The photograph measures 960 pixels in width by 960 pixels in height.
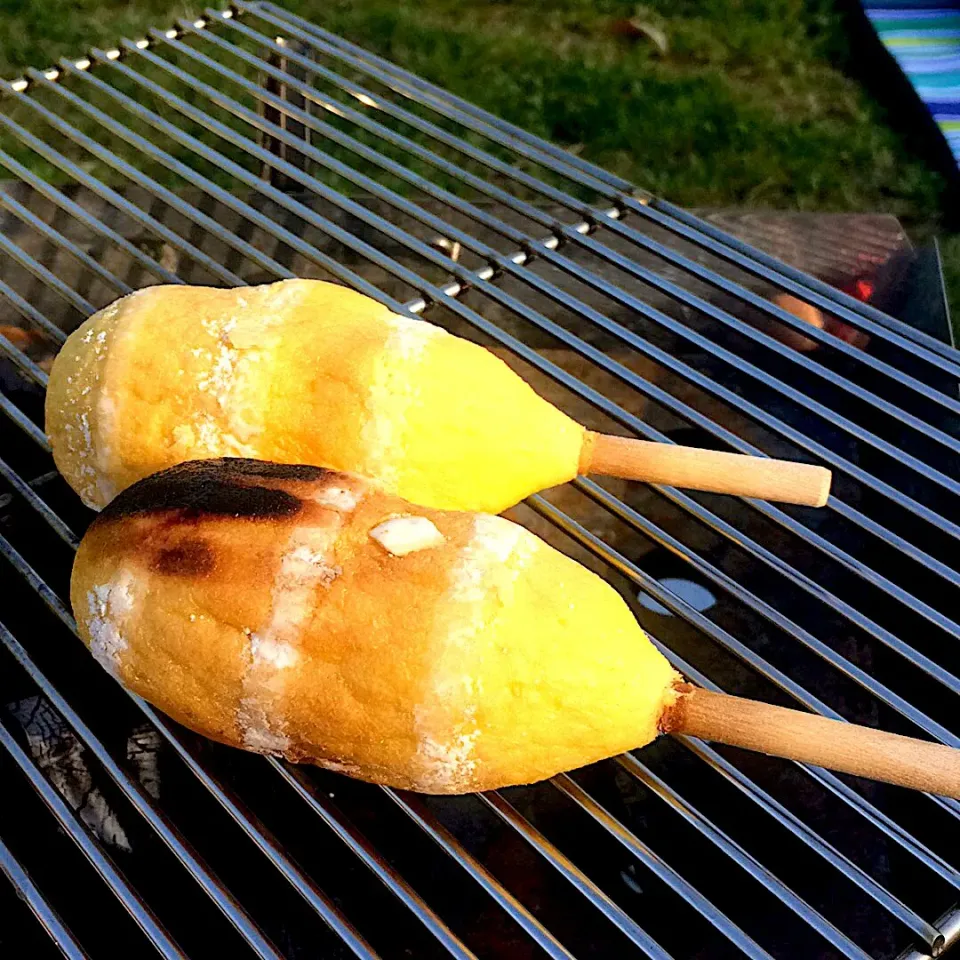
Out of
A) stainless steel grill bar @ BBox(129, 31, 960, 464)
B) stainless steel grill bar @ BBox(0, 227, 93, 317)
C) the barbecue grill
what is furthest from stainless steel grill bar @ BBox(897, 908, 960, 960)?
stainless steel grill bar @ BBox(0, 227, 93, 317)

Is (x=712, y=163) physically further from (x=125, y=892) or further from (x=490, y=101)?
(x=125, y=892)

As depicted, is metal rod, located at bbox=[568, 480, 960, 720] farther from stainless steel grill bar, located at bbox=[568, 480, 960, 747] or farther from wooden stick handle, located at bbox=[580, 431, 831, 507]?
wooden stick handle, located at bbox=[580, 431, 831, 507]

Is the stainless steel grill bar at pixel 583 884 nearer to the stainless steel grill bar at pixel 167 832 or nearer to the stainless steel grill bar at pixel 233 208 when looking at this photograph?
the stainless steel grill bar at pixel 167 832

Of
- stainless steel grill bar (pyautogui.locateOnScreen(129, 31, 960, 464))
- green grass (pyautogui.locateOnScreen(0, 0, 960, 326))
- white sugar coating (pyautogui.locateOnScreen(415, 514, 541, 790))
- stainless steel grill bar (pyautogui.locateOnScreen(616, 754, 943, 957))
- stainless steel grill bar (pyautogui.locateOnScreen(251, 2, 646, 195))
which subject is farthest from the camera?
green grass (pyautogui.locateOnScreen(0, 0, 960, 326))

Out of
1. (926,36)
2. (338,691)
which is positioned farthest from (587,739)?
(926,36)

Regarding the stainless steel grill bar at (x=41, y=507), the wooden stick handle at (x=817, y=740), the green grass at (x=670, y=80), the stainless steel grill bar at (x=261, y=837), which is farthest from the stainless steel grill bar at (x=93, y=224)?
the green grass at (x=670, y=80)

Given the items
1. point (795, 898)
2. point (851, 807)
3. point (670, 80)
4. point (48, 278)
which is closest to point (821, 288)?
point (851, 807)
